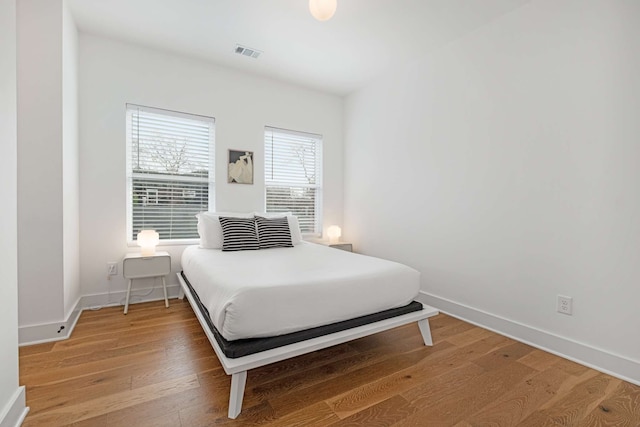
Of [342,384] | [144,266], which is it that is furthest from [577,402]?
[144,266]

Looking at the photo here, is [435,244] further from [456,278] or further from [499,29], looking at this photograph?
[499,29]

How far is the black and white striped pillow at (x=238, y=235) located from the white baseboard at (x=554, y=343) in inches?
81.2

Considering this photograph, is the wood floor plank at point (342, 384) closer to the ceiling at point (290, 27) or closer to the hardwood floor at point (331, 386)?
the hardwood floor at point (331, 386)

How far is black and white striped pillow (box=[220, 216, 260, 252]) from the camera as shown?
9.66 feet

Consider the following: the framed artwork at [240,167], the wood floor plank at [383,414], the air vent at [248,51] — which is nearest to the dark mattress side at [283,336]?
the wood floor plank at [383,414]

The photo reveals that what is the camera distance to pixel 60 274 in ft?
7.41

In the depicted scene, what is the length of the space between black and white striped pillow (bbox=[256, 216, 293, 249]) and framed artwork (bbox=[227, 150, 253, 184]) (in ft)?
2.17

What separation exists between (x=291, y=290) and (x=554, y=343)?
202cm

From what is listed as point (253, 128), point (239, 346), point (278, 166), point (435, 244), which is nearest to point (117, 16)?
point (253, 128)

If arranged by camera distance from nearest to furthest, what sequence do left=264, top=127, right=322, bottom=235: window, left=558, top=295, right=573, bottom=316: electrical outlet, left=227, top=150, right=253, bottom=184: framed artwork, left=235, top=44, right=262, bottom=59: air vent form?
left=558, top=295, right=573, bottom=316: electrical outlet
left=235, top=44, right=262, bottom=59: air vent
left=227, top=150, right=253, bottom=184: framed artwork
left=264, top=127, right=322, bottom=235: window

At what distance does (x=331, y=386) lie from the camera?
1.69 meters

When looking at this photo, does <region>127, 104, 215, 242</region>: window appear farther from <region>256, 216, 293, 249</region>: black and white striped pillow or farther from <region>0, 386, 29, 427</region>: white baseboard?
<region>0, 386, 29, 427</region>: white baseboard

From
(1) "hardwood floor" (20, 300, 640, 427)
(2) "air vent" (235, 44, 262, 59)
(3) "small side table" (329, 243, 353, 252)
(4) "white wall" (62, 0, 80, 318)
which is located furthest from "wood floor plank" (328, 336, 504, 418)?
(2) "air vent" (235, 44, 262, 59)

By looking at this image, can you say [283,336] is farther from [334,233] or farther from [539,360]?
[334,233]
